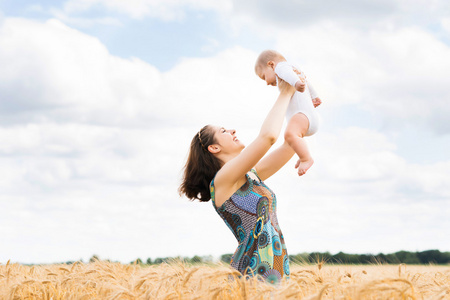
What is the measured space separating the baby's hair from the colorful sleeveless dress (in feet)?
4.85

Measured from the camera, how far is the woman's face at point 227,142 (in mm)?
4160

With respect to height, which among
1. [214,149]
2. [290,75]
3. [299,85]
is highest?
[290,75]

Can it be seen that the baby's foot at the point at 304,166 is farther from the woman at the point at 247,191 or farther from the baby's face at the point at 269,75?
the baby's face at the point at 269,75

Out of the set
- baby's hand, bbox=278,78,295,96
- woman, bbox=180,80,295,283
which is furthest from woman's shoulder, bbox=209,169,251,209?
baby's hand, bbox=278,78,295,96

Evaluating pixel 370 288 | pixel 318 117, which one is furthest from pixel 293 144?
pixel 370 288

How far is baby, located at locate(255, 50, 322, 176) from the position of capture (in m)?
4.36

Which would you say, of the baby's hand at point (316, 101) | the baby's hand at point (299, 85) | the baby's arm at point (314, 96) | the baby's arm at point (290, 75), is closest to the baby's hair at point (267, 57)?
the baby's arm at point (290, 75)

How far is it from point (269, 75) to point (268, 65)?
12 centimetres

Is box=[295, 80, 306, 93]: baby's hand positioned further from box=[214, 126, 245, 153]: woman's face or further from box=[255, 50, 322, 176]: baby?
box=[214, 126, 245, 153]: woman's face

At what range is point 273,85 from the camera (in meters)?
4.86

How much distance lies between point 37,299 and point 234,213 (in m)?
1.75

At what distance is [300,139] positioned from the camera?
4445 millimetres

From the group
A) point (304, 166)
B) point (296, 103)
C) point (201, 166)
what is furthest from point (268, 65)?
point (201, 166)

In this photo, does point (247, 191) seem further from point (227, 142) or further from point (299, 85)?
point (299, 85)
